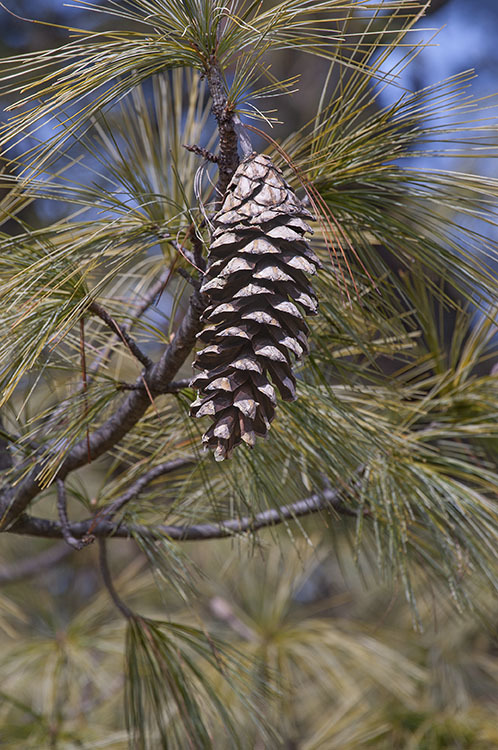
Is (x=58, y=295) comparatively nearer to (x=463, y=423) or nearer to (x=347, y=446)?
(x=347, y=446)

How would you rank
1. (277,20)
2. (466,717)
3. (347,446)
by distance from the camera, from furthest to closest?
(466,717)
(347,446)
(277,20)

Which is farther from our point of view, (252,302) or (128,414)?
(128,414)

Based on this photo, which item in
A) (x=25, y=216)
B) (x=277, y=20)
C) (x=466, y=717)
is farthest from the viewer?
(x=25, y=216)

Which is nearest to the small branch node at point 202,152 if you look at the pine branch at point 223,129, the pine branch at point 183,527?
the pine branch at point 223,129

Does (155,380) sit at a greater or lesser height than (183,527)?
greater

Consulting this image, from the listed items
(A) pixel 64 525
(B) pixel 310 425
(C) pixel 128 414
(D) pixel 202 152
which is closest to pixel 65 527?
(A) pixel 64 525

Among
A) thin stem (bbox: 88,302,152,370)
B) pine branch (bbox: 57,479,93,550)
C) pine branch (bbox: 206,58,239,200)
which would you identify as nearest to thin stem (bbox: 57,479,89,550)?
pine branch (bbox: 57,479,93,550)

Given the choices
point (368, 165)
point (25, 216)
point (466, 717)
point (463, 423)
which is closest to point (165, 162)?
point (368, 165)

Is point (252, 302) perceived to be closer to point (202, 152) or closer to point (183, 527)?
point (202, 152)
